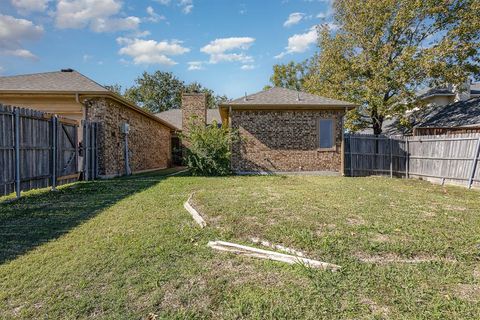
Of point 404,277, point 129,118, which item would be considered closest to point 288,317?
point 404,277

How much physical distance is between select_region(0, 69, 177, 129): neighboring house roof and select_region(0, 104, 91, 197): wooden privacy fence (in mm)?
1686

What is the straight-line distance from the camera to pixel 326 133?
38.6 feet

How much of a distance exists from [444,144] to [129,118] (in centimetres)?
1250

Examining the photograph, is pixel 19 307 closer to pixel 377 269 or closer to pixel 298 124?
pixel 377 269

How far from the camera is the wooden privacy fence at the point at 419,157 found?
8484 millimetres

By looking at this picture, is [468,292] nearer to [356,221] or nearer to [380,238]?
[380,238]

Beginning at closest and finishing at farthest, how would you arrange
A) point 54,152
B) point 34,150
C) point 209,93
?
point 34,150 < point 54,152 < point 209,93

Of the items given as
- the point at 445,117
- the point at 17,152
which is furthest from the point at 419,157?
the point at 17,152

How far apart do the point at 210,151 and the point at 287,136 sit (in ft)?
11.2

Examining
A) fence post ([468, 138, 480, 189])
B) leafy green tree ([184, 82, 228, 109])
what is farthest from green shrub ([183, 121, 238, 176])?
leafy green tree ([184, 82, 228, 109])

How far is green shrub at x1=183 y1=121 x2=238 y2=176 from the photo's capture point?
11106 millimetres

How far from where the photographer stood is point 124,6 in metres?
11.5

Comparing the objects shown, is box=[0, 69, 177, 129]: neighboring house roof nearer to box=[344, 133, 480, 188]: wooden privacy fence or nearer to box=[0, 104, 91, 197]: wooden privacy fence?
box=[0, 104, 91, 197]: wooden privacy fence

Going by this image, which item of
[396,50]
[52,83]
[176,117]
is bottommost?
[52,83]
